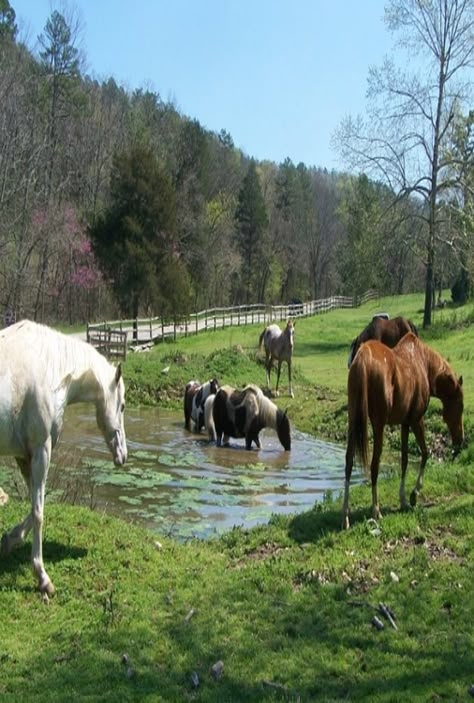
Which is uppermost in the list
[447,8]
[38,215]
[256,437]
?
[447,8]

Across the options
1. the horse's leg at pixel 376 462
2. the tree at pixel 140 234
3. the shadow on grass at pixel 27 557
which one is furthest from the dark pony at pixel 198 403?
the tree at pixel 140 234

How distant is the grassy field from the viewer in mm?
4871

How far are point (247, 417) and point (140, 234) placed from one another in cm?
2590

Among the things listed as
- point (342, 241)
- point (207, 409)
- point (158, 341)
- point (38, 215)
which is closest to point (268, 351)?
point (207, 409)

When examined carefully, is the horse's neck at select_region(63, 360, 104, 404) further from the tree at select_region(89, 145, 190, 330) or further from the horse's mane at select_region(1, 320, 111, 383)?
the tree at select_region(89, 145, 190, 330)

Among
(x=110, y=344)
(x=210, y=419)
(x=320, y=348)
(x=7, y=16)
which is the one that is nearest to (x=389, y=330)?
(x=210, y=419)

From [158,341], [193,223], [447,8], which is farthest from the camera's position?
[193,223]

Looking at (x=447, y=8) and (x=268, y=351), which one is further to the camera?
(x=447, y=8)

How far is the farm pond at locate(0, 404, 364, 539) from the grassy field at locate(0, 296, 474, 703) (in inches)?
67.1

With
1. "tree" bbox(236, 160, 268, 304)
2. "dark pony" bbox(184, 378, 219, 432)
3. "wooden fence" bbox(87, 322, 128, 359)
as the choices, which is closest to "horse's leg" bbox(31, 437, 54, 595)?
"dark pony" bbox(184, 378, 219, 432)

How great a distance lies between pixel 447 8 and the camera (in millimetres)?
32375

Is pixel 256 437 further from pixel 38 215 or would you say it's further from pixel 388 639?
pixel 38 215

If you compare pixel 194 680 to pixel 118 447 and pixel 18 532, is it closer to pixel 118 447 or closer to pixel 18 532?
pixel 18 532

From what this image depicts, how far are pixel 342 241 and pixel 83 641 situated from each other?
80.0m
